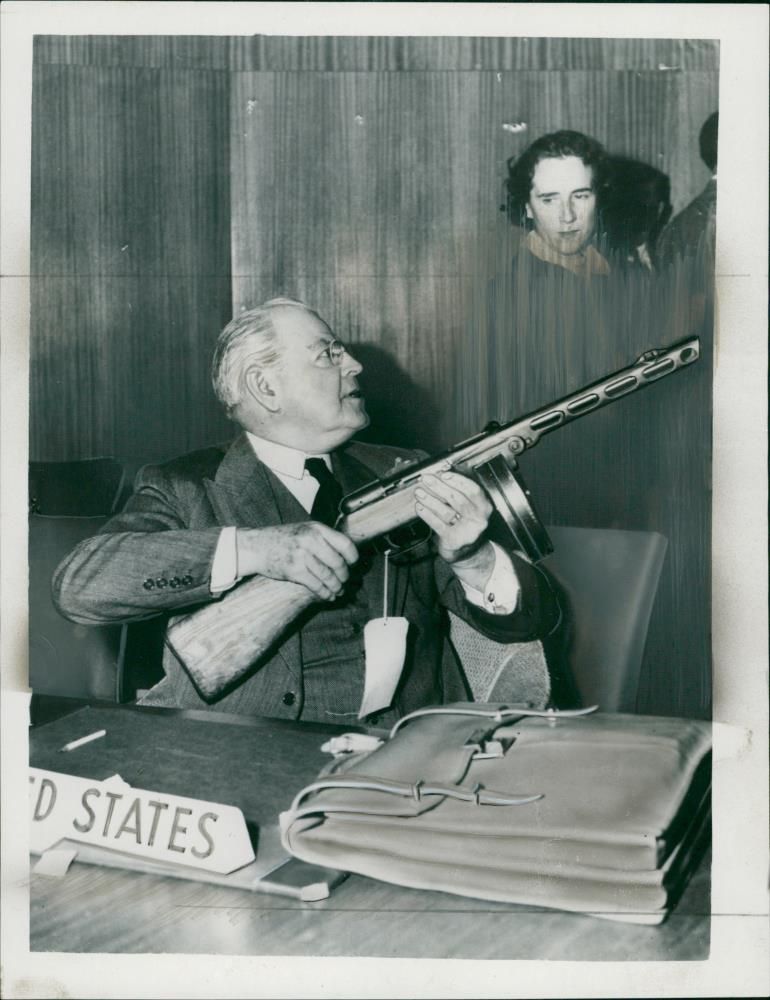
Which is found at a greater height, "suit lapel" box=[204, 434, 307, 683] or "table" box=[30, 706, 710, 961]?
"suit lapel" box=[204, 434, 307, 683]

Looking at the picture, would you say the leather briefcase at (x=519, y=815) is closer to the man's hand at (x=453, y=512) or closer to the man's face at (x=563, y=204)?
the man's hand at (x=453, y=512)

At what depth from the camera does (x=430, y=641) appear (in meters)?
1.49

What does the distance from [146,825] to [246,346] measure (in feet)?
2.22

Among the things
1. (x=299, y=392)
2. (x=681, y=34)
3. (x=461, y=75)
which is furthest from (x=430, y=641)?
(x=681, y=34)

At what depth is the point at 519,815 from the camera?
45.6 inches

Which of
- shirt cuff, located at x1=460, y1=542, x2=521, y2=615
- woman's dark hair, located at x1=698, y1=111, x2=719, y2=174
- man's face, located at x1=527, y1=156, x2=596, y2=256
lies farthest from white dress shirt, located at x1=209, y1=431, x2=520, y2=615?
woman's dark hair, located at x1=698, y1=111, x2=719, y2=174

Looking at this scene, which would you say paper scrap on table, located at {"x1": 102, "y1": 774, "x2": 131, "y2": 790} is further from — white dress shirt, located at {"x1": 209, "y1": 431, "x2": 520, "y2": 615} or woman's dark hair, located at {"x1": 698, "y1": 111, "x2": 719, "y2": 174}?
woman's dark hair, located at {"x1": 698, "y1": 111, "x2": 719, "y2": 174}

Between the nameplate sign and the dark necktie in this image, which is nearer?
the nameplate sign

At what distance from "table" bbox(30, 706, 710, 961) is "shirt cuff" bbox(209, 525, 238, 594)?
0.60 ft

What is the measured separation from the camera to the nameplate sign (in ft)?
3.99

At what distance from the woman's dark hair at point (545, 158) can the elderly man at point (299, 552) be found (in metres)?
0.33

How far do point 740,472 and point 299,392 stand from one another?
0.67m

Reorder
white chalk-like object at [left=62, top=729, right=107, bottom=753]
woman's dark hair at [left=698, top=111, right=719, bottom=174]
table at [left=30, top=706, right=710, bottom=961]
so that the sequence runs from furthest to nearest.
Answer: woman's dark hair at [left=698, top=111, right=719, bottom=174]
white chalk-like object at [left=62, top=729, right=107, bottom=753]
table at [left=30, top=706, right=710, bottom=961]

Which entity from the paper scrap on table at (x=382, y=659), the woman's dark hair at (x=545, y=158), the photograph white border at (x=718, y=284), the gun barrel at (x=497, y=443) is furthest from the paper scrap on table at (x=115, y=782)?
the woman's dark hair at (x=545, y=158)
